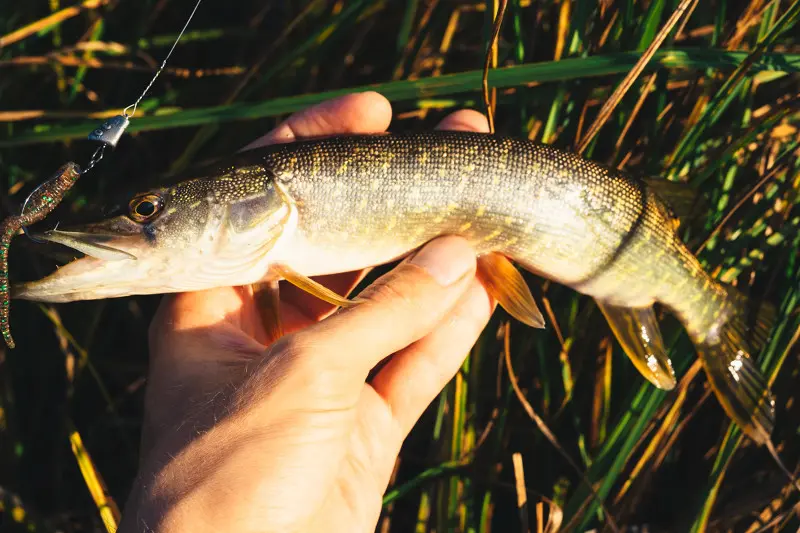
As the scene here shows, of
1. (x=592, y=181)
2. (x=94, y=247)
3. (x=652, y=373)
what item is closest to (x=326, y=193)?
(x=94, y=247)

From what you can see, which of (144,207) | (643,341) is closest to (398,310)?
(144,207)

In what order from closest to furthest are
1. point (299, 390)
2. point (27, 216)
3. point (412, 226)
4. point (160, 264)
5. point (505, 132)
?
point (299, 390), point (27, 216), point (160, 264), point (412, 226), point (505, 132)

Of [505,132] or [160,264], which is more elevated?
[505,132]

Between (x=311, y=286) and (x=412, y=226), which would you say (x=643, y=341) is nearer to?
(x=412, y=226)

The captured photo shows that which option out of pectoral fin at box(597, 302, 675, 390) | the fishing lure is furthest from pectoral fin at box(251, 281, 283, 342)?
pectoral fin at box(597, 302, 675, 390)

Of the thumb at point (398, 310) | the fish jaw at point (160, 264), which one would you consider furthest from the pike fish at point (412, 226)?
the thumb at point (398, 310)

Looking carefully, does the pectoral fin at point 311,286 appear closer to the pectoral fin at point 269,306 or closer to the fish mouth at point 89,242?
the pectoral fin at point 269,306
